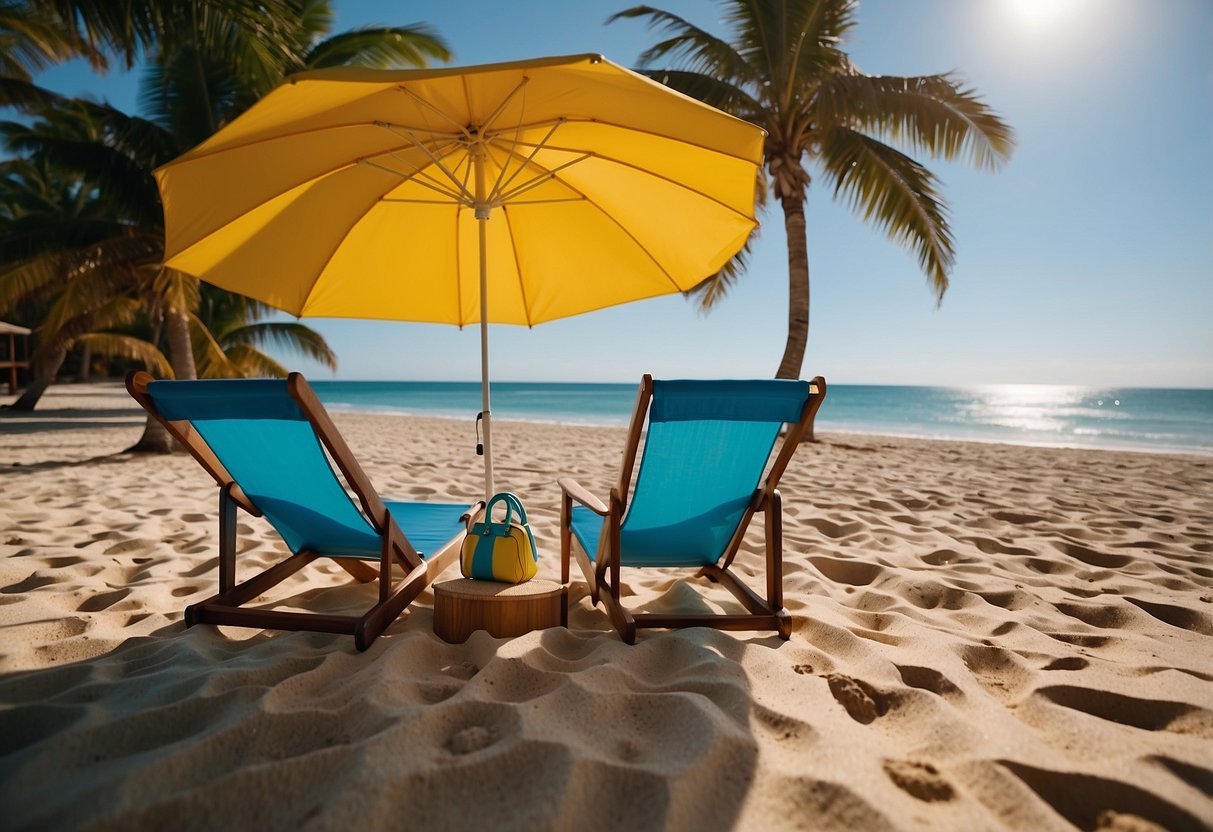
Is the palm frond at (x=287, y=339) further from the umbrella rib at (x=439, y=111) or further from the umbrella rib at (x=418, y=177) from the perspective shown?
the umbrella rib at (x=439, y=111)

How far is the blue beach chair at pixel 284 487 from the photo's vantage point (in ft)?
5.97

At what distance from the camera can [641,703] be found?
5.06 ft

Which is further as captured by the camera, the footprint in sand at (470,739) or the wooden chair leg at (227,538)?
the wooden chair leg at (227,538)

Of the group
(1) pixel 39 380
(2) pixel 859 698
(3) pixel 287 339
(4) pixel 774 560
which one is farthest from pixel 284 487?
(1) pixel 39 380

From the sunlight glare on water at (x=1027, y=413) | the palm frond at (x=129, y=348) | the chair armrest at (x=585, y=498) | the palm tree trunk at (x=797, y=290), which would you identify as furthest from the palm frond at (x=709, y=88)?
the sunlight glare on water at (x=1027, y=413)

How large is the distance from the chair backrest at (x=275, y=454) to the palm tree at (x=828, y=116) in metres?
7.55

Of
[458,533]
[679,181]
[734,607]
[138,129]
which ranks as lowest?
[734,607]

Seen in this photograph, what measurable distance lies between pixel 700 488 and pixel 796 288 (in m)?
7.49

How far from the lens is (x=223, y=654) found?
190 centimetres

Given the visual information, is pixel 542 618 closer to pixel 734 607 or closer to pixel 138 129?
pixel 734 607

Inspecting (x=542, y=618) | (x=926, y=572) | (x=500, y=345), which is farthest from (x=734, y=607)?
(x=500, y=345)

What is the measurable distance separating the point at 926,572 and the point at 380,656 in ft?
7.78

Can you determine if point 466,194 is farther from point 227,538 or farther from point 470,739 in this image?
point 470,739

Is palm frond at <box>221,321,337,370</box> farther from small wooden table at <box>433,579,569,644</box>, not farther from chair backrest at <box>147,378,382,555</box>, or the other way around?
small wooden table at <box>433,579,569,644</box>
